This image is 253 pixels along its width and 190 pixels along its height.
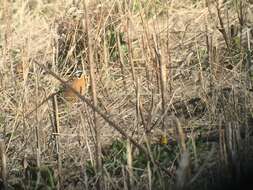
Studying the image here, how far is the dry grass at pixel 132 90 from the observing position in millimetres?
2902

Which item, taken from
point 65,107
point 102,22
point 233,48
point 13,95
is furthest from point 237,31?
point 13,95

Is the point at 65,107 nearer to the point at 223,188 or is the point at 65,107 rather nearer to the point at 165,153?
the point at 165,153

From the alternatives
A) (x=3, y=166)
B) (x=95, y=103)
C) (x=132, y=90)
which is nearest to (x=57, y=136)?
(x=3, y=166)

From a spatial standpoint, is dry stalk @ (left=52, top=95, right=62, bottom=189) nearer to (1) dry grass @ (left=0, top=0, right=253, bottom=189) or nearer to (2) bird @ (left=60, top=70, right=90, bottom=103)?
(1) dry grass @ (left=0, top=0, right=253, bottom=189)

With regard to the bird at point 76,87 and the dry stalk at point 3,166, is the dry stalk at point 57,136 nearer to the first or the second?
the dry stalk at point 3,166

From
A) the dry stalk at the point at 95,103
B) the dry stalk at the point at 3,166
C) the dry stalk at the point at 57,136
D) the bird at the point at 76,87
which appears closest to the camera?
the dry stalk at the point at 95,103

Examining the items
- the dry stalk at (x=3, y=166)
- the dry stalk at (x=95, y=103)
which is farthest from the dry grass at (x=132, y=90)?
the dry stalk at (x=3, y=166)

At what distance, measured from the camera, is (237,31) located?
433cm

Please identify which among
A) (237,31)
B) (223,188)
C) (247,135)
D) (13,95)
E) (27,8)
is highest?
(27,8)

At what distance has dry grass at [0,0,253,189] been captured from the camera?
2.90 meters

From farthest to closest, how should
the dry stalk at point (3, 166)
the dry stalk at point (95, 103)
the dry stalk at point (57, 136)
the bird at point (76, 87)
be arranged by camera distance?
1. the bird at point (76, 87)
2. the dry stalk at point (57, 136)
3. the dry stalk at point (3, 166)
4. the dry stalk at point (95, 103)

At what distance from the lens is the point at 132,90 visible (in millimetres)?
4109

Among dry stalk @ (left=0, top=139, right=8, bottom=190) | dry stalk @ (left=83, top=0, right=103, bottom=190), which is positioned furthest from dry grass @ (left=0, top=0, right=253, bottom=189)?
dry stalk @ (left=0, top=139, right=8, bottom=190)

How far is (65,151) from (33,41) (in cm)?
201
